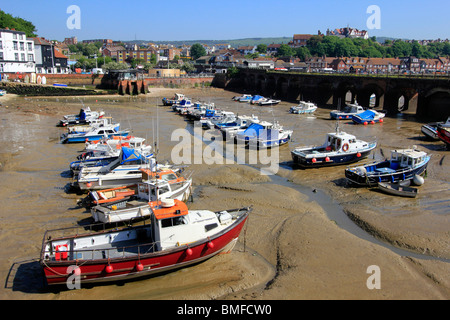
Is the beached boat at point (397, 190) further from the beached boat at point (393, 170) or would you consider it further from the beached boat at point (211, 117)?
the beached boat at point (211, 117)

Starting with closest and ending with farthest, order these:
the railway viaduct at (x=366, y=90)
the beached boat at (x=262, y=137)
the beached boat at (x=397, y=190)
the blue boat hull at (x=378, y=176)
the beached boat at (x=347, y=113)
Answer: the beached boat at (x=397, y=190) → the blue boat hull at (x=378, y=176) → the beached boat at (x=262, y=137) → the beached boat at (x=347, y=113) → the railway viaduct at (x=366, y=90)

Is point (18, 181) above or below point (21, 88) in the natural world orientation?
below

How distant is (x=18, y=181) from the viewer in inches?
867

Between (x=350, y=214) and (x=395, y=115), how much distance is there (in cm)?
3470

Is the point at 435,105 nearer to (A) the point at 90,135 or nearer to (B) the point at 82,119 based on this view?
(A) the point at 90,135

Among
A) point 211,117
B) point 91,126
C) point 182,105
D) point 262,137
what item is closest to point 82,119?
point 91,126

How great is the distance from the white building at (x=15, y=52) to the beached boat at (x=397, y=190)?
78.8 m

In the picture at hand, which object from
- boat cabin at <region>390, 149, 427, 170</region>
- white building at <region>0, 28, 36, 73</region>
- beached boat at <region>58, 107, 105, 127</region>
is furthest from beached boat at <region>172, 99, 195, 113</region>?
white building at <region>0, 28, 36, 73</region>

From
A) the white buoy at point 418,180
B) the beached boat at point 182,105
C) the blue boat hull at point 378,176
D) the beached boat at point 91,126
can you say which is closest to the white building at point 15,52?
the beached boat at point 182,105

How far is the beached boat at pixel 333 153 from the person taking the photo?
2495 cm

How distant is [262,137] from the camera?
30.9 meters

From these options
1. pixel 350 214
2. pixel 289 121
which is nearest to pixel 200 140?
pixel 289 121
